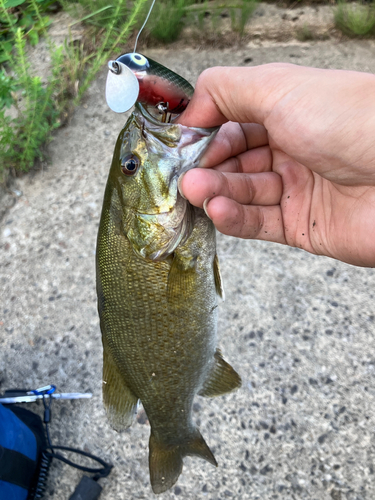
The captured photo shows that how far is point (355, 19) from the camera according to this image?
9.57ft

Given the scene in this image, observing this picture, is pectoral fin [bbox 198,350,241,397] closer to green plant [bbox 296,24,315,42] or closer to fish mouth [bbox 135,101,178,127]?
fish mouth [bbox 135,101,178,127]

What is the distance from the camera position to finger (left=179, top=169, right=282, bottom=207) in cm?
125

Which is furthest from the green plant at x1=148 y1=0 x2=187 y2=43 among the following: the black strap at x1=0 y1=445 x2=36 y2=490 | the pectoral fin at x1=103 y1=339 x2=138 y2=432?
the black strap at x1=0 y1=445 x2=36 y2=490

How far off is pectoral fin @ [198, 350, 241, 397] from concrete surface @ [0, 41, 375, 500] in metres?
0.47

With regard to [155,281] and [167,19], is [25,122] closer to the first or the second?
[167,19]

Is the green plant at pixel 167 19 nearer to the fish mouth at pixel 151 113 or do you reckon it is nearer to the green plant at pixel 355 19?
the green plant at pixel 355 19

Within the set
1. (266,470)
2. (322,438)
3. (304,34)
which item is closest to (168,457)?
(266,470)

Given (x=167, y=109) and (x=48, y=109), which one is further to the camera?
(x=48, y=109)

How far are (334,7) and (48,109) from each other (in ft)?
8.68

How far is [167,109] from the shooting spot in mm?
1294

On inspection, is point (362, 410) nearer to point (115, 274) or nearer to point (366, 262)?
point (366, 262)

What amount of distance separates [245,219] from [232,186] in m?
0.15

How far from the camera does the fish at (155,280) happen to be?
4.27 feet

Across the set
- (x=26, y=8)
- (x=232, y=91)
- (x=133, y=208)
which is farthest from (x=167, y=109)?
(x=26, y=8)
